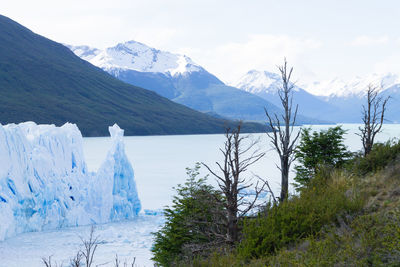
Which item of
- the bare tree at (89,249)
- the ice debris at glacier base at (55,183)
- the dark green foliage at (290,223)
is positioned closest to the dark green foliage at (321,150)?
the bare tree at (89,249)

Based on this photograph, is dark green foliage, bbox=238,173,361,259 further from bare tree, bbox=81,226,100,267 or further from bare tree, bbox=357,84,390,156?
bare tree, bbox=357,84,390,156

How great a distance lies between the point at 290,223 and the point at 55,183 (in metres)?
21.9

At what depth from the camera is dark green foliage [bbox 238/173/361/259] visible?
23.5 ft

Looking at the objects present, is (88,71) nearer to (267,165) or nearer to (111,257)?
(267,165)

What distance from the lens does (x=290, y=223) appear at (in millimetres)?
7551

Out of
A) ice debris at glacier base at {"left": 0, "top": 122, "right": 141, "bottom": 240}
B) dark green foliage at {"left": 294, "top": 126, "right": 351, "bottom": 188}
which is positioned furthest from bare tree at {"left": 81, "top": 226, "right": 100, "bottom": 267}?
dark green foliage at {"left": 294, "top": 126, "right": 351, "bottom": 188}

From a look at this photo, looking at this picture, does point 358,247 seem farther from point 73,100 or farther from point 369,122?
point 73,100

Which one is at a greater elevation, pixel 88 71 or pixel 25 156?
pixel 88 71

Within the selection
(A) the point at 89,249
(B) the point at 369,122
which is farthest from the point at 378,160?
(B) the point at 369,122

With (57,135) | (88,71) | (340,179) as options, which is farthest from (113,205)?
(88,71)

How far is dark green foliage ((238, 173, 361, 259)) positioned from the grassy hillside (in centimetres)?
13074

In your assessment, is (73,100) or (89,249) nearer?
(89,249)

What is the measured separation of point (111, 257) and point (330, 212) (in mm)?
13928

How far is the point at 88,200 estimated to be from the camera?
89.0ft
